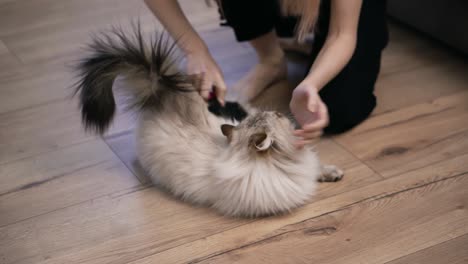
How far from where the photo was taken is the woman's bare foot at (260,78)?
1.68 metres

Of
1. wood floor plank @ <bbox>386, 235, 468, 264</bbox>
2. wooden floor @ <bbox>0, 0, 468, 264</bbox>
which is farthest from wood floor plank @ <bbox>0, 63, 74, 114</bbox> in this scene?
wood floor plank @ <bbox>386, 235, 468, 264</bbox>

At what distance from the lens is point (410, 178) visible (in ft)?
4.46

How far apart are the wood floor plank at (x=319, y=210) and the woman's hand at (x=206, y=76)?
30cm

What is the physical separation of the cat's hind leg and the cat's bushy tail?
0.34 meters

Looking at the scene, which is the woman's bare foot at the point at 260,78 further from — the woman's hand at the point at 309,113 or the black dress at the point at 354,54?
the woman's hand at the point at 309,113

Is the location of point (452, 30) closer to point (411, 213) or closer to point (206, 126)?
point (411, 213)

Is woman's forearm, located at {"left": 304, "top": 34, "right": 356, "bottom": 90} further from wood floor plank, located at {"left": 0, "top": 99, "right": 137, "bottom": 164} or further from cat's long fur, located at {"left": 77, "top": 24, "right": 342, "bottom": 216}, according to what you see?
wood floor plank, located at {"left": 0, "top": 99, "right": 137, "bottom": 164}

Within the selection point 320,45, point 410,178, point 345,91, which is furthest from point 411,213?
point 320,45

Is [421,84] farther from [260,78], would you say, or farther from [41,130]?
[41,130]

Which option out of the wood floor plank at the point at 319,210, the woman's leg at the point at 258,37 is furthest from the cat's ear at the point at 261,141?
the woman's leg at the point at 258,37

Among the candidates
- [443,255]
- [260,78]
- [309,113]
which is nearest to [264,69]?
[260,78]

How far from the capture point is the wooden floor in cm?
119

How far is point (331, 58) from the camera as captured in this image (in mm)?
1366

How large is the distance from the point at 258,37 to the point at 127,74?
22.1 inches
